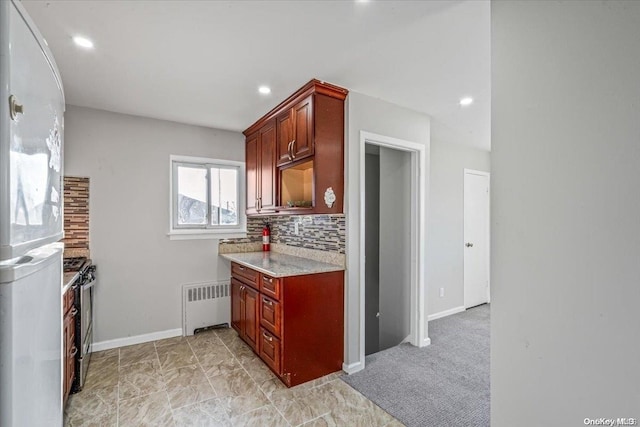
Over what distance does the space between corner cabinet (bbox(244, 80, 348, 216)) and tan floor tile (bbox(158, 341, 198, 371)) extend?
162 centimetres

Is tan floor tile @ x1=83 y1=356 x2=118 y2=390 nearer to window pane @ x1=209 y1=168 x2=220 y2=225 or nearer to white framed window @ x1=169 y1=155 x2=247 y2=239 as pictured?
white framed window @ x1=169 y1=155 x2=247 y2=239

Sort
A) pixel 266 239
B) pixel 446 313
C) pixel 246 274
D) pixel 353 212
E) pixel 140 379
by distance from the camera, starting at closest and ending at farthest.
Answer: pixel 140 379 → pixel 353 212 → pixel 246 274 → pixel 266 239 → pixel 446 313

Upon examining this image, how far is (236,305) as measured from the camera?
3447 mm

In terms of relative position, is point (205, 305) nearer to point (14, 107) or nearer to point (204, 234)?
point (204, 234)

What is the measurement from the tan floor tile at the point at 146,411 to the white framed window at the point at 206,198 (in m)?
1.69

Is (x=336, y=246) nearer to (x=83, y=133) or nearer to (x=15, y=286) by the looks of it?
(x=15, y=286)

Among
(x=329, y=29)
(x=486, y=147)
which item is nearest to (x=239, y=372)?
(x=329, y=29)

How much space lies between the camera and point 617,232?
1.02m

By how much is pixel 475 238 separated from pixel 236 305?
3.65 m

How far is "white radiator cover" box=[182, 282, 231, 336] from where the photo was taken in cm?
349

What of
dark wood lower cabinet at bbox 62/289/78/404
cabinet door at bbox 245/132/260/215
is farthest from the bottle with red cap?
dark wood lower cabinet at bbox 62/289/78/404

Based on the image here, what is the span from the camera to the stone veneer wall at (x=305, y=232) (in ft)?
9.19

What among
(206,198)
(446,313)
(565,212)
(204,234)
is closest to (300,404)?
(565,212)

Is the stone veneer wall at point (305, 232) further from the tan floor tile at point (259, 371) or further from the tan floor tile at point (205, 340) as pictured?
the tan floor tile at point (259, 371)
